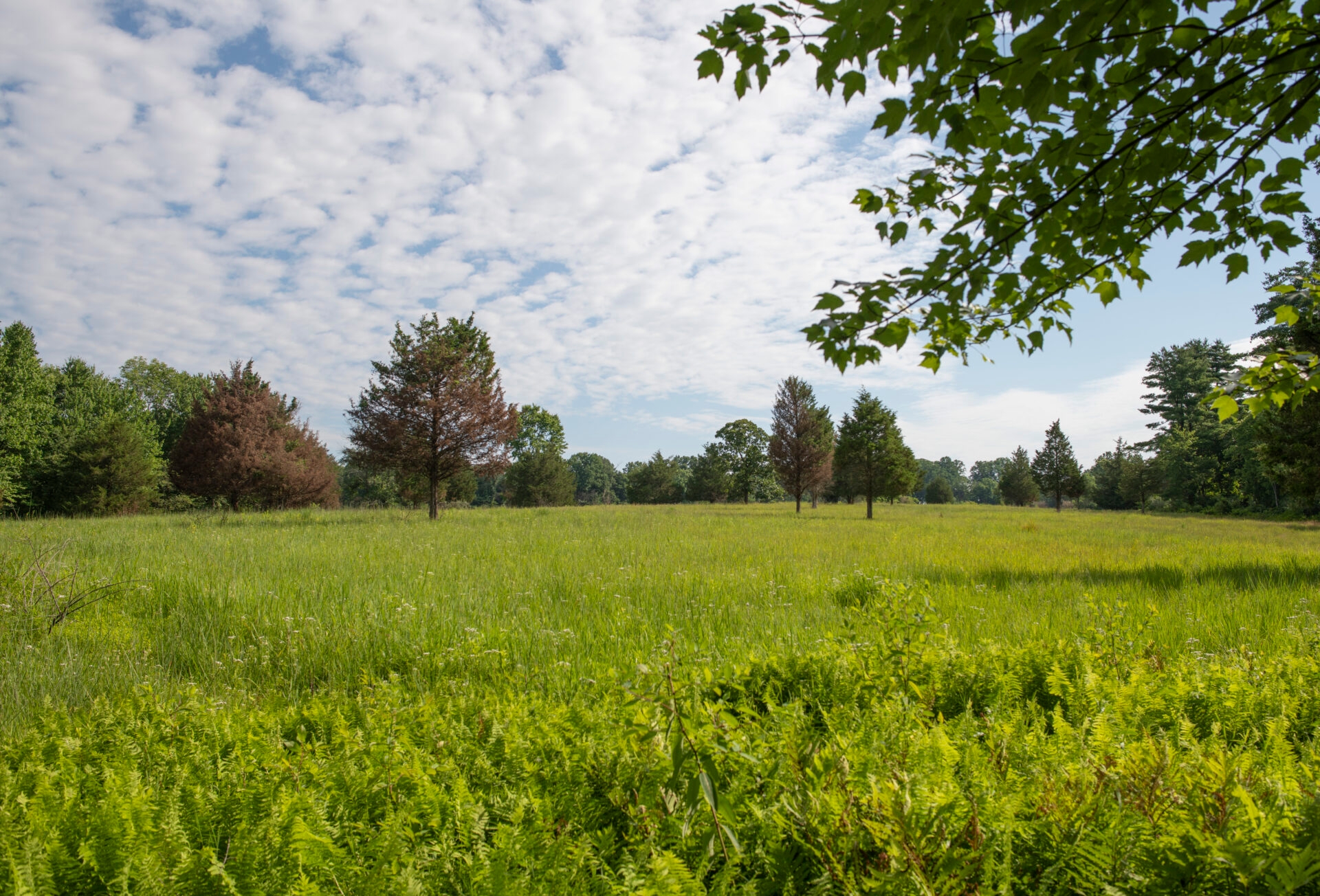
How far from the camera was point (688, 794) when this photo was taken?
4.75 feet

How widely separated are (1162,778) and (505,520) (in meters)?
18.7

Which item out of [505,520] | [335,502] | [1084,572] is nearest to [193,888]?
[1084,572]

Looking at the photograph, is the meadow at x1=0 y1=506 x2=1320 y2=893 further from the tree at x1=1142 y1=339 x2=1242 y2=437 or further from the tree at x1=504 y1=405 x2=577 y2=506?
the tree at x1=1142 y1=339 x2=1242 y2=437

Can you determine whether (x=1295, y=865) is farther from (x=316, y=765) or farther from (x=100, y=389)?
(x=100, y=389)

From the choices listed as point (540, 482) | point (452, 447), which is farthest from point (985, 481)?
point (452, 447)

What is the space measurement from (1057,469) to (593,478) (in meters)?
68.5

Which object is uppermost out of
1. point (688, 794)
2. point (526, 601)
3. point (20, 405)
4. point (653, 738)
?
point (20, 405)

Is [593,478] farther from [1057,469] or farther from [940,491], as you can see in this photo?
[1057,469]

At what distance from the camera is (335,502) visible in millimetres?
38438

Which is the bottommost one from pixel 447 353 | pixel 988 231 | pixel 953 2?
pixel 988 231

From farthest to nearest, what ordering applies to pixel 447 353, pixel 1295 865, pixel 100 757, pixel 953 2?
pixel 447 353
pixel 100 757
pixel 953 2
pixel 1295 865

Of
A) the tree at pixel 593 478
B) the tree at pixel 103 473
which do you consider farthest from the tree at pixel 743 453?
the tree at pixel 103 473

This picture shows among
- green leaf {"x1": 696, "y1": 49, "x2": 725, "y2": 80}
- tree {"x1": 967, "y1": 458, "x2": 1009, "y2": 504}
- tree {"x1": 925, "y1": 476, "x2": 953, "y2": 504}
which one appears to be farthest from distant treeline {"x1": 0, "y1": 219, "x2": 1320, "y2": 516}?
tree {"x1": 967, "y1": 458, "x2": 1009, "y2": 504}

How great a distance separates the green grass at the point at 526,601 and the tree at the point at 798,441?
72.8 feet
